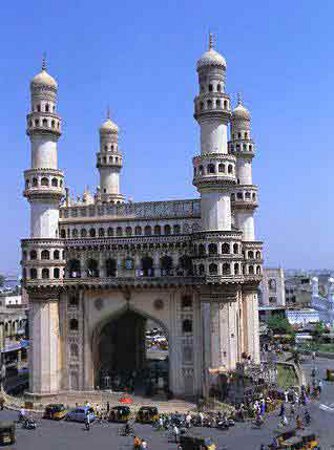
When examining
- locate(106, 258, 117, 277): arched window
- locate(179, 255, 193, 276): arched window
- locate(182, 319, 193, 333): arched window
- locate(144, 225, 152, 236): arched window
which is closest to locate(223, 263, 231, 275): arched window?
locate(179, 255, 193, 276): arched window

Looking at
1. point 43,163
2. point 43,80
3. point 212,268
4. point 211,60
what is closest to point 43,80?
point 43,80

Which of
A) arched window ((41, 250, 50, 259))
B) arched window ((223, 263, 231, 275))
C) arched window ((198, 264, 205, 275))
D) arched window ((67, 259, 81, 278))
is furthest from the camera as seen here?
arched window ((67, 259, 81, 278))

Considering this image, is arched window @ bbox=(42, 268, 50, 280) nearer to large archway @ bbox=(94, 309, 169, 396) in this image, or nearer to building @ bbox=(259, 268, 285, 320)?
large archway @ bbox=(94, 309, 169, 396)

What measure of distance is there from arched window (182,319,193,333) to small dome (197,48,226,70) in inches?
876

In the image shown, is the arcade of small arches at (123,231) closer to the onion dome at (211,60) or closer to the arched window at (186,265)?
the arched window at (186,265)

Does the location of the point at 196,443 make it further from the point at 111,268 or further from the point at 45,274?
the point at 45,274

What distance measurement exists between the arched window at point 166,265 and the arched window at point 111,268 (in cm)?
443

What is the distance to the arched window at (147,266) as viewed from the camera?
52.6 metres

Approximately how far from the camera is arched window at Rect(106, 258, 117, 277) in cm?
5359

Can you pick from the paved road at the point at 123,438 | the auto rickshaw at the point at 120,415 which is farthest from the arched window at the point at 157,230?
the paved road at the point at 123,438

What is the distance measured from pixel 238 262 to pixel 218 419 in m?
13.1

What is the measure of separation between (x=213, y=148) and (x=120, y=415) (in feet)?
75.8

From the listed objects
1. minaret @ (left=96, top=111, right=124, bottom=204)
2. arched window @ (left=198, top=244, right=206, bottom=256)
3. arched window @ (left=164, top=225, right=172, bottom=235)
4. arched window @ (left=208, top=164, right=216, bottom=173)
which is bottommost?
A: arched window @ (left=198, top=244, right=206, bottom=256)

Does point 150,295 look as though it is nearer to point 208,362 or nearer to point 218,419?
point 208,362
